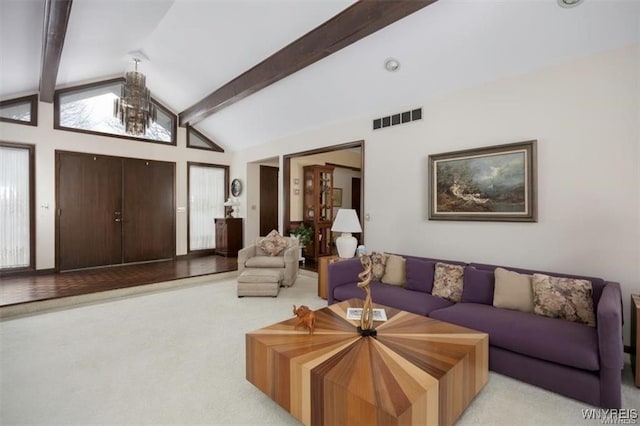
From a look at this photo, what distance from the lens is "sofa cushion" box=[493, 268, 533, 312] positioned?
2.59 meters

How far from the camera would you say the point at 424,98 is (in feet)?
12.7

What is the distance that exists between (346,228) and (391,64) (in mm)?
2085

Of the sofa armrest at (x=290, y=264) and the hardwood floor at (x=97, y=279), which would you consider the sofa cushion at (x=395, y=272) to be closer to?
the sofa armrest at (x=290, y=264)

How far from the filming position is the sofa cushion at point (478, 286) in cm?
281

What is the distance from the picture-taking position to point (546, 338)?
6.90 ft

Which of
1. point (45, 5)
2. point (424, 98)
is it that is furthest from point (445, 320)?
point (45, 5)

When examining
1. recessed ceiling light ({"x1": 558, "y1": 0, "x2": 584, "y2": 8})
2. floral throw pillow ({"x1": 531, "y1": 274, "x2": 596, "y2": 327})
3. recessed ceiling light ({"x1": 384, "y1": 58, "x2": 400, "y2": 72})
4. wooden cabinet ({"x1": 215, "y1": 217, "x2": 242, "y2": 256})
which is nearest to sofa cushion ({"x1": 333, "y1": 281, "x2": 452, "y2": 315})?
floral throw pillow ({"x1": 531, "y1": 274, "x2": 596, "y2": 327})

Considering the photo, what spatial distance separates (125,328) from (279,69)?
11.8 feet

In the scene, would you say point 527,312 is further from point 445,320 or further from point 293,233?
point 293,233

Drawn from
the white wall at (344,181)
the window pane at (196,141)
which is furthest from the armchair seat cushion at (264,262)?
the window pane at (196,141)

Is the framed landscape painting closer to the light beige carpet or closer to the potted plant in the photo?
the light beige carpet

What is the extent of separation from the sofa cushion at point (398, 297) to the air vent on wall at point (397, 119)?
222 cm

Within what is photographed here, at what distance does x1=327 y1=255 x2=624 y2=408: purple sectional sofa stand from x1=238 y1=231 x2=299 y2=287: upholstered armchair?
2087 millimetres

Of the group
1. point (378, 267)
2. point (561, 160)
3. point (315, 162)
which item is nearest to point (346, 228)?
point (378, 267)
